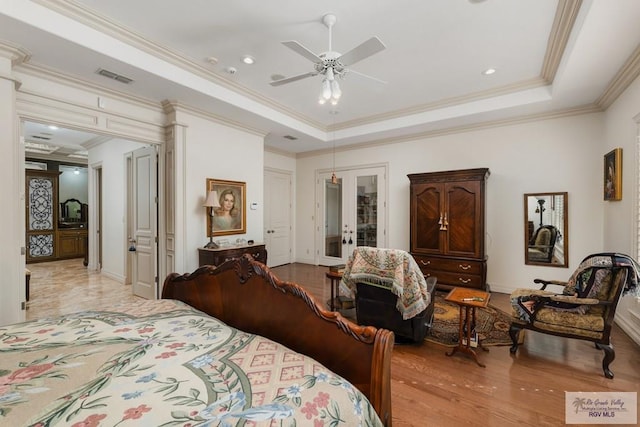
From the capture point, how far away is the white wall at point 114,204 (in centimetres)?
524

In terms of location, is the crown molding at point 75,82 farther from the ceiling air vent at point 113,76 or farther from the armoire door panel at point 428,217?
the armoire door panel at point 428,217

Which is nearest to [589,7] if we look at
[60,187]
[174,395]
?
[174,395]

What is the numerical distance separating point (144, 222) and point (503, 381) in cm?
492

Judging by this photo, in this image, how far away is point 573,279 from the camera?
8.79ft

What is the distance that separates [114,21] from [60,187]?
7.75 metres

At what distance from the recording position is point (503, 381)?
2219 mm

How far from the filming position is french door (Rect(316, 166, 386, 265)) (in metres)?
5.91

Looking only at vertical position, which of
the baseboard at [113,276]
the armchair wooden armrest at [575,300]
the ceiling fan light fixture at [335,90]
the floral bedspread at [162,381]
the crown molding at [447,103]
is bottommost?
the baseboard at [113,276]

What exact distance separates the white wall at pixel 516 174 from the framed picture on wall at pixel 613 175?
361mm

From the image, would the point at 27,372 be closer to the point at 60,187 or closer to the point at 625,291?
the point at 625,291

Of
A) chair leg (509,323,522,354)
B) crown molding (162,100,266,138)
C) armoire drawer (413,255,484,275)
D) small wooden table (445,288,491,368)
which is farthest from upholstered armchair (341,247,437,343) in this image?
crown molding (162,100,266,138)

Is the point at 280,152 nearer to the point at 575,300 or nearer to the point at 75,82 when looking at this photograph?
the point at 75,82

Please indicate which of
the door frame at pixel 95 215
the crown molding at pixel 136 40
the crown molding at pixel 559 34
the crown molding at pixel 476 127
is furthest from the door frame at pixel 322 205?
the door frame at pixel 95 215

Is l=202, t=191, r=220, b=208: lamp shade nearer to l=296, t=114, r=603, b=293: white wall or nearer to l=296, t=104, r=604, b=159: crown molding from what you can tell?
l=296, t=104, r=604, b=159: crown molding
